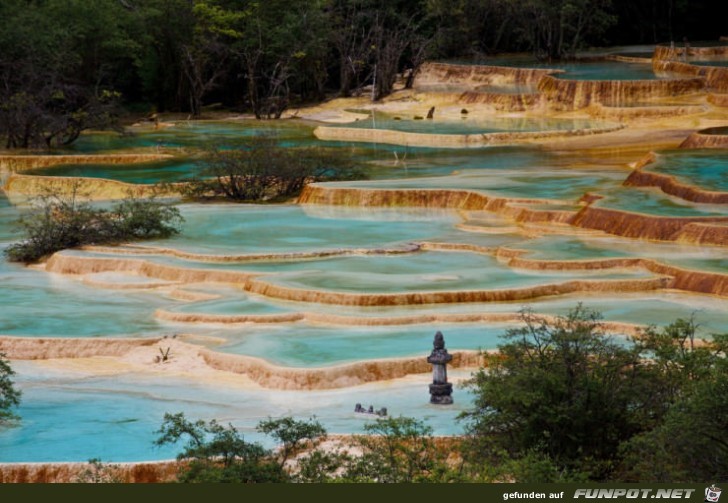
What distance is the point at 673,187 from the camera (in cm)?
2564

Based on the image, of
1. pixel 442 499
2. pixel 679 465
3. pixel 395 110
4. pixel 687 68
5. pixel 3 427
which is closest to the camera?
pixel 442 499

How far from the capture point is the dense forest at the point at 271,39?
47.3 m

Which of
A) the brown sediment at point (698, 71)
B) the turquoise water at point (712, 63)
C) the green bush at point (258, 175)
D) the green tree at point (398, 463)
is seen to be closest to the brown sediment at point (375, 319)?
the green tree at point (398, 463)

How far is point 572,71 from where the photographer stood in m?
48.1

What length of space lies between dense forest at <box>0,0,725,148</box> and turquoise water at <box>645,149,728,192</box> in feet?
65.4

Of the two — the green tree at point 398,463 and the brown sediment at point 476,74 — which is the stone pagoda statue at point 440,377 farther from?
the brown sediment at point 476,74

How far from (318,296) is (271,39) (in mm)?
33373

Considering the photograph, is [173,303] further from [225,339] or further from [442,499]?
[442,499]

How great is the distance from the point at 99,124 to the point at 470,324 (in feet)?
85.8

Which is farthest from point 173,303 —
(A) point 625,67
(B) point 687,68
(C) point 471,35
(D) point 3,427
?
(C) point 471,35

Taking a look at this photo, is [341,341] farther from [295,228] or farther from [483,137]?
[483,137]

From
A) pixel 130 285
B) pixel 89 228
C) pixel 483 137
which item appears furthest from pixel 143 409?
pixel 483 137

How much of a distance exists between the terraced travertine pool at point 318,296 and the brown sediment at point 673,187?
0.31 m

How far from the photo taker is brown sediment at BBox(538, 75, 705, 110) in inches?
1671
